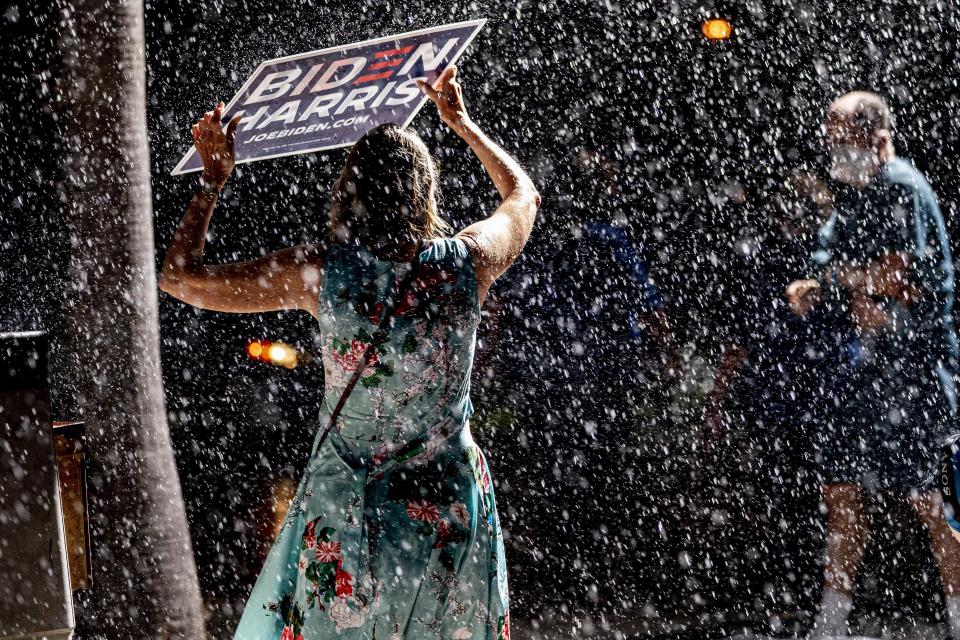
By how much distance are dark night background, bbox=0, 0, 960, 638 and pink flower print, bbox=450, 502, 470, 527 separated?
2414mm

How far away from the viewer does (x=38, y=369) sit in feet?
6.82

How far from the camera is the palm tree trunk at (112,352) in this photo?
11.6ft

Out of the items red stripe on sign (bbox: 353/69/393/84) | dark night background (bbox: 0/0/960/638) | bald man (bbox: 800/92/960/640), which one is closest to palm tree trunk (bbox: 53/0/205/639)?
dark night background (bbox: 0/0/960/638)

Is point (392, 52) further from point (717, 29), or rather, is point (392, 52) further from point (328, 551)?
point (717, 29)

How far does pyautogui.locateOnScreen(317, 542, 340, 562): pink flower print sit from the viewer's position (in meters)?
2.28

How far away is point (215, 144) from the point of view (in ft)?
7.67

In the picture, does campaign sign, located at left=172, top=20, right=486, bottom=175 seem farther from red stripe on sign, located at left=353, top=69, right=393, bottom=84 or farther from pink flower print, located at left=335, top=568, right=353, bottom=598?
pink flower print, located at left=335, top=568, right=353, bottom=598

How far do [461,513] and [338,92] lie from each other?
1.32m

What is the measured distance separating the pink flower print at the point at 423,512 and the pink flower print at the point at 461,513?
0.04m

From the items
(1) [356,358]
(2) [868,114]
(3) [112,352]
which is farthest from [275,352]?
(1) [356,358]

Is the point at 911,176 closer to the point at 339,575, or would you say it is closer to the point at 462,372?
the point at 462,372

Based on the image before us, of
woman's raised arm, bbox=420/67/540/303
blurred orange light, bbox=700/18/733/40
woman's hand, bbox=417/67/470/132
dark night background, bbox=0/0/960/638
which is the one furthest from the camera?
blurred orange light, bbox=700/18/733/40

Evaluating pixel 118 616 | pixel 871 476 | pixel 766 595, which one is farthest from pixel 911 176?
pixel 118 616

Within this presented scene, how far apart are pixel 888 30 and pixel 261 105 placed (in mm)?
3775
